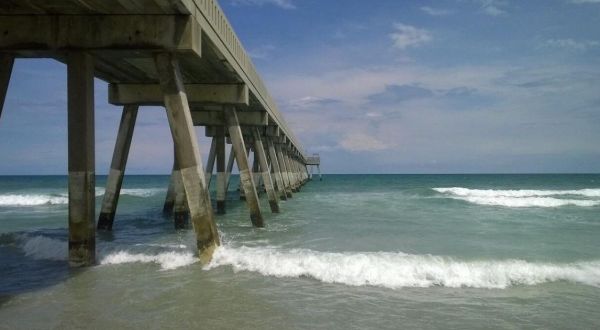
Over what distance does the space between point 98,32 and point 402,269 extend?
6150 millimetres

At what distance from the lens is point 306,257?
784 centimetres

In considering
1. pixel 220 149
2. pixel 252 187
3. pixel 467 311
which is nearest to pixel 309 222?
pixel 252 187

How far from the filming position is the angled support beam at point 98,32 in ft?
22.2

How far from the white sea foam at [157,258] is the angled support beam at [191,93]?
4796 mm

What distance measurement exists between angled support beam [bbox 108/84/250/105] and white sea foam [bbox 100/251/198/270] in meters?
4.80

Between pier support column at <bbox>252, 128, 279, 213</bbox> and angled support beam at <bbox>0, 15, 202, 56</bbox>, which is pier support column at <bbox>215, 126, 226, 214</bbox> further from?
angled support beam at <bbox>0, 15, 202, 56</bbox>

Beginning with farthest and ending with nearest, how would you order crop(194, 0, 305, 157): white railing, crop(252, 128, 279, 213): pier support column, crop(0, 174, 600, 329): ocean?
crop(252, 128, 279, 213): pier support column
crop(194, 0, 305, 157): white railing
crop(0, 174, 600, 329): ocean

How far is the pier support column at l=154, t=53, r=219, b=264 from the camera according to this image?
7.14 metres

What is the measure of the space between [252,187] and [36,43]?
7.42 m

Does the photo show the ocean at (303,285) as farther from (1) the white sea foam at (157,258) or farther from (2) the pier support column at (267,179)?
(2) the pier support column at (267,179)

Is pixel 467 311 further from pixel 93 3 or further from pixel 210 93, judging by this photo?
pixel 210 93

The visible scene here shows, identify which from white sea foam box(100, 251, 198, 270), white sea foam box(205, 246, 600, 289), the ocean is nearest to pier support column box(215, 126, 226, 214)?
the ocean

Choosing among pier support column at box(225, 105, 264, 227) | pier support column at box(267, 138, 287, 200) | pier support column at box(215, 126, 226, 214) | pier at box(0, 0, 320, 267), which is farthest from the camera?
pier support column at box(267, 138, 287, 200)

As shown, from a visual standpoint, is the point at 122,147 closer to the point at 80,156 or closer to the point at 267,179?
the point at 80,156
